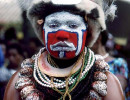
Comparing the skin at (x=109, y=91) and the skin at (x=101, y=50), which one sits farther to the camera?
the skin at (x=101, y=50)

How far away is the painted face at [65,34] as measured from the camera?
2440 millimetres

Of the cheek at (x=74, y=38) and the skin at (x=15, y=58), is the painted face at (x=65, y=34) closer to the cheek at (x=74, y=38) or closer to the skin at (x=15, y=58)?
the cheek at (x=74, y=38)

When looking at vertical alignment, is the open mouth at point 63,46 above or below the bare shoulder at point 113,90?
above

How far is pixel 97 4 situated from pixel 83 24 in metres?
0.21

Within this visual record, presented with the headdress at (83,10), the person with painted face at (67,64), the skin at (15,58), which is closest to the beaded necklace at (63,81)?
the person with painted face at (67,64)

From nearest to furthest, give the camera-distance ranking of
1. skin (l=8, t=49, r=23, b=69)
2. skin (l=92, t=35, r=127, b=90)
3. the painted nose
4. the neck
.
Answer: the painted nose, the neck, skin (l=92, t=35, r=127, b=90), skin (l=8, t=49, r=23, b=69)

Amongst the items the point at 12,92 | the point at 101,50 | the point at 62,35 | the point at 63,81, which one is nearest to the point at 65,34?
the point at 62,35

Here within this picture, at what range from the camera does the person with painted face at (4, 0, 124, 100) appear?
2459mm

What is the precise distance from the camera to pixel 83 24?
99.6 inches

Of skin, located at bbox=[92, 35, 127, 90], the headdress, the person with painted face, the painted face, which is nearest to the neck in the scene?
the person with painted face

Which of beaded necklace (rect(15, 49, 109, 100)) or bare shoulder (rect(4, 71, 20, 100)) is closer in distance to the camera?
beaded necklace (rect(15, 49, 109, 100))

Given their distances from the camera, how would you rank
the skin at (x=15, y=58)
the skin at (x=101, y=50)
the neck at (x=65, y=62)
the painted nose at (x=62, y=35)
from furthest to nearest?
1. the skin at (x=15, y=58)
2. the skin at (x=101, y=50)
3. the neck at (x=65, y=62)
4. the painted nose at (x=62, y=35)

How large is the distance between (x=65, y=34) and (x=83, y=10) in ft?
0.84

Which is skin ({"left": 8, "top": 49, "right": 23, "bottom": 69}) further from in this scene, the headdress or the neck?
the neck
